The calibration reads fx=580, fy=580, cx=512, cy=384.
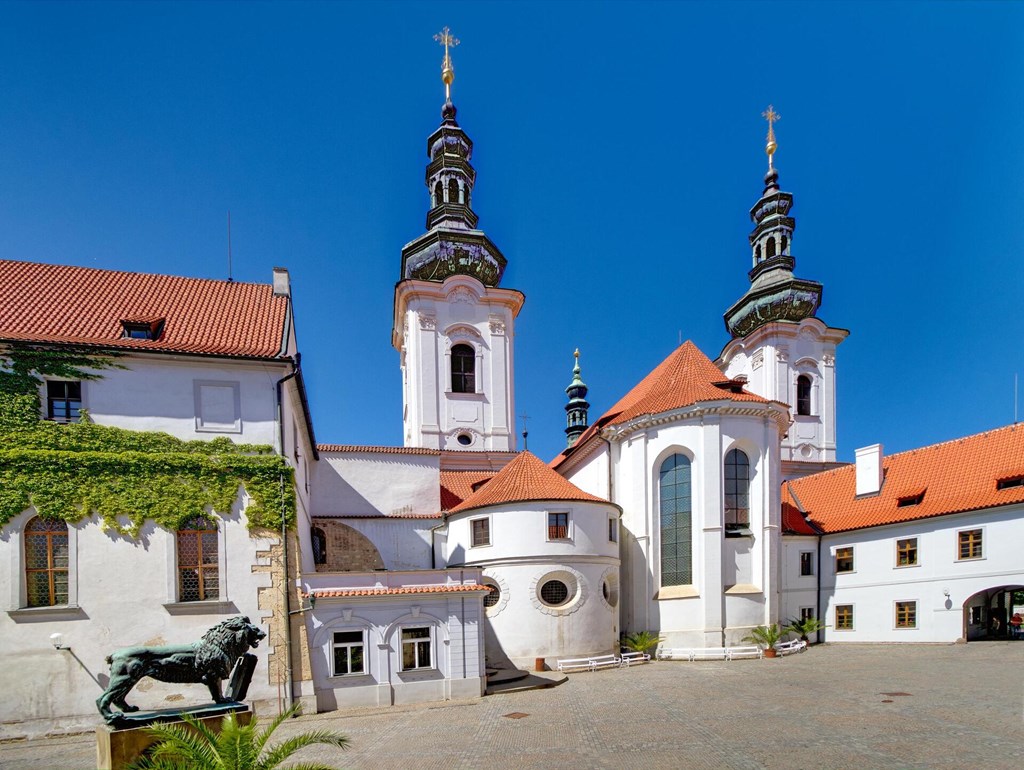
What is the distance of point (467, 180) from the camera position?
39.2 m

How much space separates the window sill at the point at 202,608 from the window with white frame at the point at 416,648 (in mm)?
4778

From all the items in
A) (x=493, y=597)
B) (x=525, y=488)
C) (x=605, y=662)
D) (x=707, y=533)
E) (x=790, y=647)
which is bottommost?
(x=790, y=647)

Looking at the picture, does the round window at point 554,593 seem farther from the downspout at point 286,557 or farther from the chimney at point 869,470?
the chimney at point 869,470

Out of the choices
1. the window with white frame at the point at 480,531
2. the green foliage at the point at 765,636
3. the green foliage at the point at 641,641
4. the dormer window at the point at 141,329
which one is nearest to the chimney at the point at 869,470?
the green foliage at the point at 765,636

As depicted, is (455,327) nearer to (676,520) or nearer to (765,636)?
(676,520)

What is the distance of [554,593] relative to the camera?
2269 cm

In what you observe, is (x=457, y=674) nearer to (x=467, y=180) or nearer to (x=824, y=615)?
(x=824, y=615)

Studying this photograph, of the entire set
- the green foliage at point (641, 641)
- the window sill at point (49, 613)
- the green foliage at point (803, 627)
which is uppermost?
the window sill at point (49, 613)

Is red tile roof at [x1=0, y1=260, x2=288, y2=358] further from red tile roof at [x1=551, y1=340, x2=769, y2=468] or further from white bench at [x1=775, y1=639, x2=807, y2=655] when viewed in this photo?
white bench at [x1=775, y1=639, x2=807, y2=655]

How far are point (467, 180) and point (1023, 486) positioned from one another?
34.0 m

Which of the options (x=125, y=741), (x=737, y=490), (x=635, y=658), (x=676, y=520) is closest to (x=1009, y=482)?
(x=737, y=490)

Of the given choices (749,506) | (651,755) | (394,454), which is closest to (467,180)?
(394,454)

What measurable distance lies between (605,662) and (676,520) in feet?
23.2

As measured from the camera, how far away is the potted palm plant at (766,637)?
2392cm
